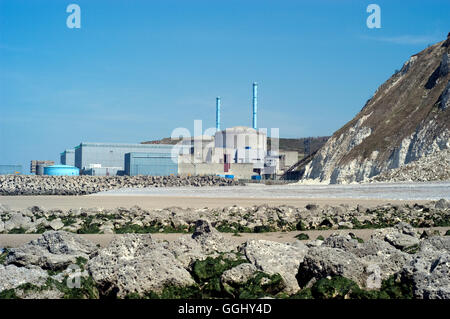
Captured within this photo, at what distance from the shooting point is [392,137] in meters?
62.0

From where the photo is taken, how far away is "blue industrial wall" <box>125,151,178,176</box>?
73812 millimetres

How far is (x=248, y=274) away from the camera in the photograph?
8.66m

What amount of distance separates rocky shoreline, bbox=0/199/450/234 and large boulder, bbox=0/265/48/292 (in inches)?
346

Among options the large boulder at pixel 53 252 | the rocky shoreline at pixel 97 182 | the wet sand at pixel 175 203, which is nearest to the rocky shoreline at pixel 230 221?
the large boulder at pixel 53 252

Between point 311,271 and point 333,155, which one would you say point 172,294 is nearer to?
point 311,271

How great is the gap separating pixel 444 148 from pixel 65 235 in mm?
46647

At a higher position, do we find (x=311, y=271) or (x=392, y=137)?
(x=392, y=137)

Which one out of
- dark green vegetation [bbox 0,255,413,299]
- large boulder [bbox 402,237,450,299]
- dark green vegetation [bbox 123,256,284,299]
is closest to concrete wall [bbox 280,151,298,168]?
dark green vegetation [bbox 123,256,284,299]

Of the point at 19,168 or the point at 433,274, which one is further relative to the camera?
the point at 19,168

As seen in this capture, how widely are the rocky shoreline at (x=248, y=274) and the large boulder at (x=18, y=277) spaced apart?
0.01m

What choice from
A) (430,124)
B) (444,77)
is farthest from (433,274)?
(444,77)

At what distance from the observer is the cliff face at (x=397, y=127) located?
56656 millimetres

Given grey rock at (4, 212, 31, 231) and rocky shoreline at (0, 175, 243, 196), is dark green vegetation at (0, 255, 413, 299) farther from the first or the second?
rocky shoreline at (0, 175, 243, 196)

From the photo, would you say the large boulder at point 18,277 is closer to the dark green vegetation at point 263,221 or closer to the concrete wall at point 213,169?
the dark green vegetation at point 263,221
